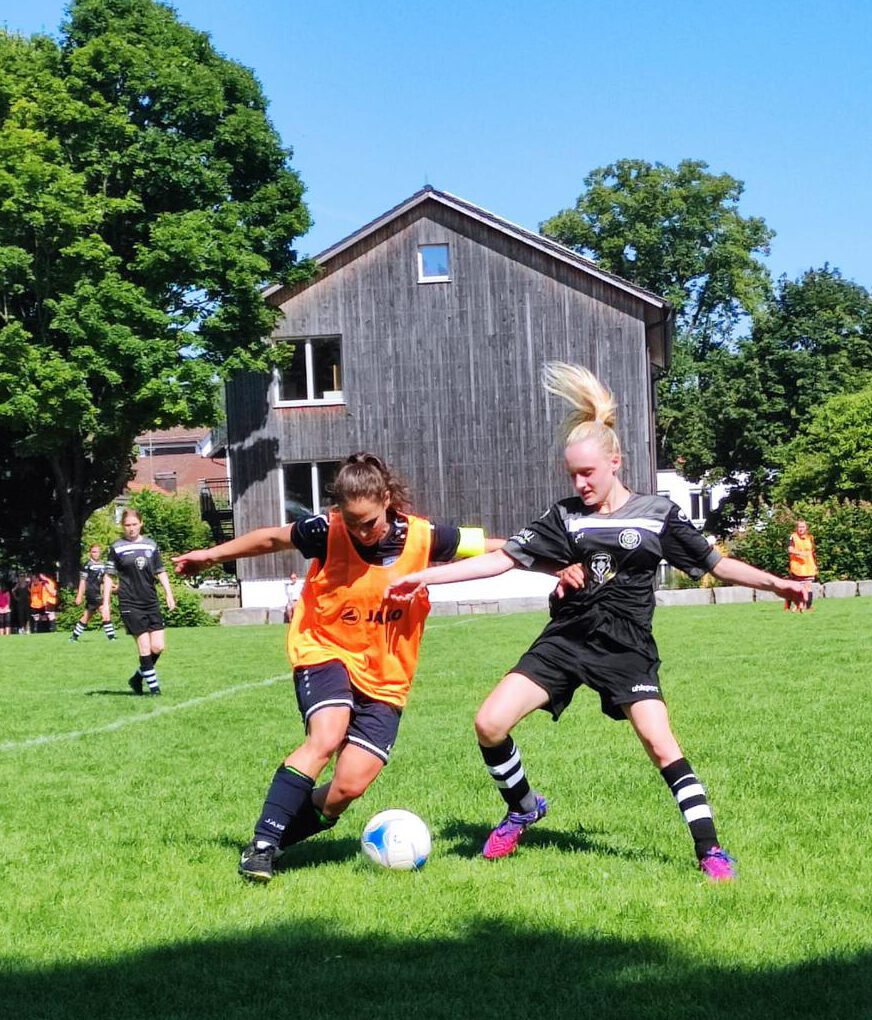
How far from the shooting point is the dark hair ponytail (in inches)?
230

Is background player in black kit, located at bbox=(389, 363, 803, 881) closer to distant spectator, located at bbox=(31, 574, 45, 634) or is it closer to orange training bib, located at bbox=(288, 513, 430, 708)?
orange training bib, located at bbox=(288, 513, 430, 708)

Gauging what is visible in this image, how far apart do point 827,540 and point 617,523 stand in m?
30.2

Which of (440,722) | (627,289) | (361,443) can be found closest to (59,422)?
(361,443)

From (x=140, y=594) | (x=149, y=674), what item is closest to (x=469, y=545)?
(x=149, y=674)

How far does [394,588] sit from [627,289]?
32.2 metres

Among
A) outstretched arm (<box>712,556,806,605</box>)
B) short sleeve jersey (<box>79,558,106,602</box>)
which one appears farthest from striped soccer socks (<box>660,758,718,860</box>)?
short sleeve jersey (<box>79,558,106,602</box>)

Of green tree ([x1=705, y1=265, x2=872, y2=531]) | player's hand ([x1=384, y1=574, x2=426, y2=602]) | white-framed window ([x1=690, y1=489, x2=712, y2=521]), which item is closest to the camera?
player's hand ([x1=384, y1=574, x2=426, y2=602])

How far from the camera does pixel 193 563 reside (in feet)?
20.7

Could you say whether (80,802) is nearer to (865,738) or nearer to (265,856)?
(265,856)

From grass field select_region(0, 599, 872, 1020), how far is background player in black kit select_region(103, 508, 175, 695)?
3.57 meters

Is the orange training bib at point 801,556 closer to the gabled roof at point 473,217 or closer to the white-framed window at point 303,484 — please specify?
the gabled roof at point 473,217

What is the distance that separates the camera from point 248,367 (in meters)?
34.9

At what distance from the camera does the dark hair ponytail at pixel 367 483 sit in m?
5.83

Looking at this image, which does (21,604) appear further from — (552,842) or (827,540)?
(552,842)
